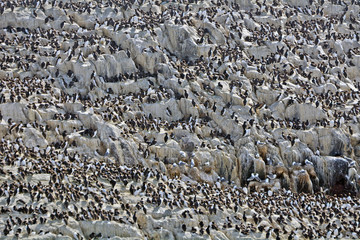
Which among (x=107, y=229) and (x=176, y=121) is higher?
(x=107, y=229)

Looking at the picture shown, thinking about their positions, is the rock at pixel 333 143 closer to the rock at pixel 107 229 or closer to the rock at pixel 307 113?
the rock at pixel 307 113

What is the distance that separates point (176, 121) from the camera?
62.2 meters

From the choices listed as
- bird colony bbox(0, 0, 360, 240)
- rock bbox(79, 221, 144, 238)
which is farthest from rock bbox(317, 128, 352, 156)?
rock bbox(79, 221, 144, 238)

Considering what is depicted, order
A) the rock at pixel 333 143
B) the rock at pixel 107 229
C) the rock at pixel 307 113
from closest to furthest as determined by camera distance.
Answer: the rock at pixel 107 229, the rock at pixel 333 143, the rock at pixel 307 113

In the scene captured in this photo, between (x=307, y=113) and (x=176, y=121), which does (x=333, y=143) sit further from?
(x=176, y=121)

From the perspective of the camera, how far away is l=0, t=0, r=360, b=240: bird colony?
50.3 m

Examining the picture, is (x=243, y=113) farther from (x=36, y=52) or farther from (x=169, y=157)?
(x=36, y=52)

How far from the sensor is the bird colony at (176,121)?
165 feet

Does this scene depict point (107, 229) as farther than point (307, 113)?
No

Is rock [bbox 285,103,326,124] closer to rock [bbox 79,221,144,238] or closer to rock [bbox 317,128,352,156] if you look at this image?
rock [bbox 317,128,352,156]

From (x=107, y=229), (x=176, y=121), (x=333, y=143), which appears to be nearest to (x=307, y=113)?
(x=333, y=143)

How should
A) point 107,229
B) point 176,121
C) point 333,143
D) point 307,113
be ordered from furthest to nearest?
1. point 307,113
2. point 333,143
3. point 176,121
4. point 107,229

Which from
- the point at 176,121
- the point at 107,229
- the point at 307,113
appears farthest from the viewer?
the point at 307,113

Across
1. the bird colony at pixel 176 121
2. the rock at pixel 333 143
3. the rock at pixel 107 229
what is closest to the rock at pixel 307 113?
the bird colony at pixel 176 121
